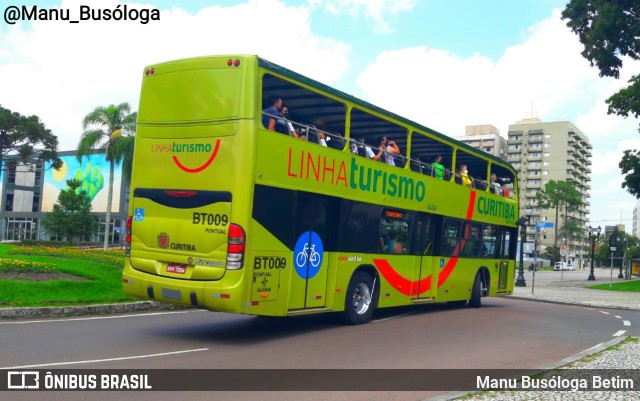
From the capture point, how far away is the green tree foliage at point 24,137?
2068 inches

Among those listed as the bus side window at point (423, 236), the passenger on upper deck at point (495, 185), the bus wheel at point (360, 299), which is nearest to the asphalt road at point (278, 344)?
the bus wheel at point (360, 299)

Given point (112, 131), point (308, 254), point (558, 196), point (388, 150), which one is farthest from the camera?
point (558, 196)

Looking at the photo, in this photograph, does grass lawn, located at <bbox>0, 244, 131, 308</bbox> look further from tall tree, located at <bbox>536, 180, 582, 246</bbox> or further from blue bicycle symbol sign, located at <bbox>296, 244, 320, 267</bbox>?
tall tree, located at <bbox>536, 180, 582, 246</bbox>

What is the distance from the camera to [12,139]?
52.9 m

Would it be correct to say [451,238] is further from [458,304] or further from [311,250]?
[311,250]

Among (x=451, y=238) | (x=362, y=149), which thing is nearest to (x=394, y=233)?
(x=362, y=149)

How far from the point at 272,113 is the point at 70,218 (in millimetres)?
44082

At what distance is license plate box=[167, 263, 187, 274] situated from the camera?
10.3 metres

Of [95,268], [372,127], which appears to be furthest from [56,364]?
[95,268]

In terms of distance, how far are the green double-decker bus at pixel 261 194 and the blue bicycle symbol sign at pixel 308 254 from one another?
0.03m

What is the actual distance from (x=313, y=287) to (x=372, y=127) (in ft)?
12.8

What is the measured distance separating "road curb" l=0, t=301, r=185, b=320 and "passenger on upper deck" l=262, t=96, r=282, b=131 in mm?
5620

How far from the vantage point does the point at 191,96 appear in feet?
34.7

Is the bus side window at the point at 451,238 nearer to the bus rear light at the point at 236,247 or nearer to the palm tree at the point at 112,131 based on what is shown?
the bus rear light at the point at 236,247
